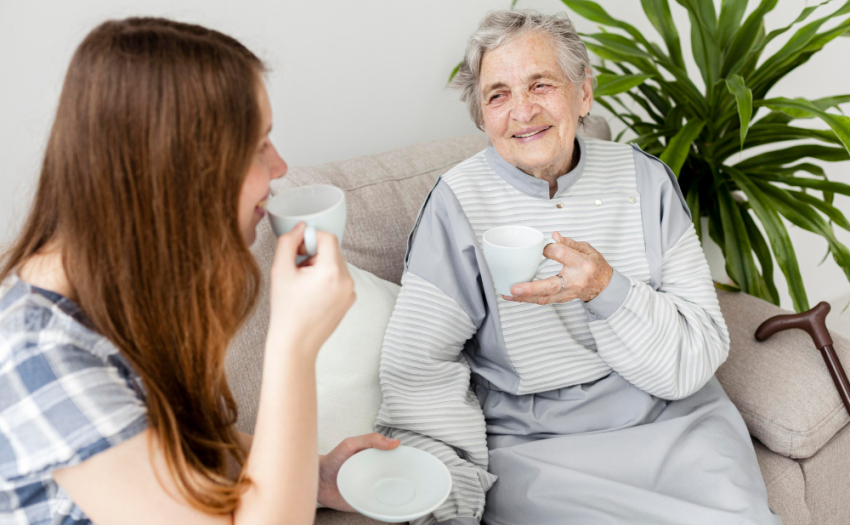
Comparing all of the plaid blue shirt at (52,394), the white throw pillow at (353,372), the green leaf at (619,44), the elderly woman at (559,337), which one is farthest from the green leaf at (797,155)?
the plaid blue shirt at (52,394)

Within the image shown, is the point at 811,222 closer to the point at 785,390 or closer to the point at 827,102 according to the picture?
the point at 827,102

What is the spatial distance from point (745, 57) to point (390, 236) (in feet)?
3.90

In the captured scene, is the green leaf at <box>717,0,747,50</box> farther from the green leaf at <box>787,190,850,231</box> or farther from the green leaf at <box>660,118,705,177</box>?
the green leaf at <box>787,190,850,231</box>

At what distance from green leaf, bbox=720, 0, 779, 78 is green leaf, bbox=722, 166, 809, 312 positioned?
0.37 m

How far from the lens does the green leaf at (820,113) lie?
155 centimetres

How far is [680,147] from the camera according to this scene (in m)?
1.79

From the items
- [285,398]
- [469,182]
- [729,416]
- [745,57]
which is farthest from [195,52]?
[745,57]

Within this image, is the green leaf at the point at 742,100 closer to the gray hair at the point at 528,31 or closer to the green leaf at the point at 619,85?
the green leaf at the point at 619,85

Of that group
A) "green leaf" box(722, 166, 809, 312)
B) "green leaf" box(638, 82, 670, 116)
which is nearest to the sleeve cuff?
"green leaf" box(722, 166, 809, 312)

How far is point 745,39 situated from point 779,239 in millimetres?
603

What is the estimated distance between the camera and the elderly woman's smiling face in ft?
4.50

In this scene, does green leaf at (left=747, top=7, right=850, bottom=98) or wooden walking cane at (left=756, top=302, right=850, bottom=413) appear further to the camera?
green leaf at (left=747, top=7, right=850, bottom=98)

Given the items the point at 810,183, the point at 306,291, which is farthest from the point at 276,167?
the point at 810,183

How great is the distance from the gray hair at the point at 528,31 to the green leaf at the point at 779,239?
0.71 m
